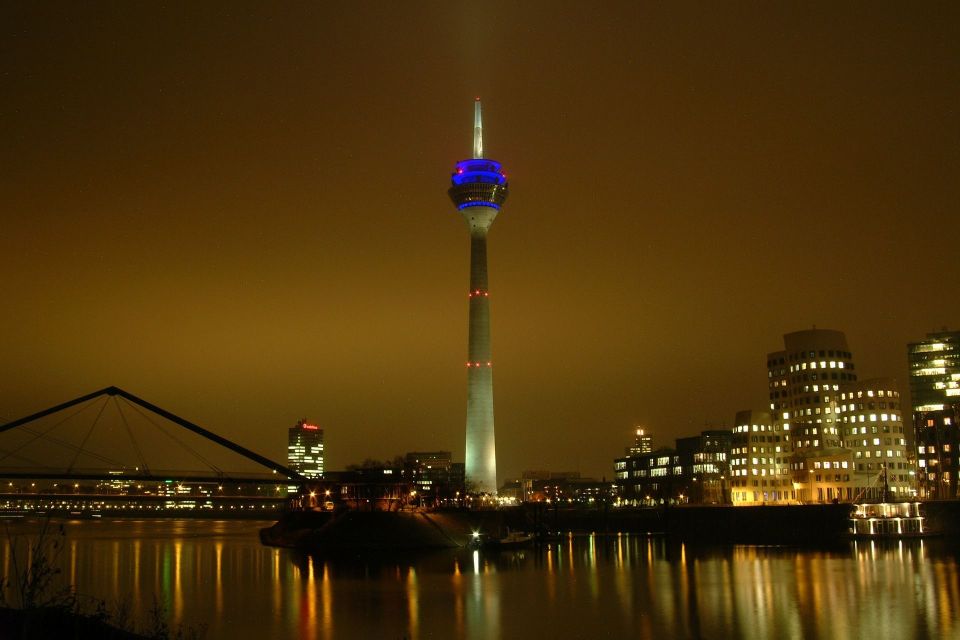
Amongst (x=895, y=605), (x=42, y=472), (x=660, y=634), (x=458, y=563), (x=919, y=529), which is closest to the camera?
(x=660, y=634)

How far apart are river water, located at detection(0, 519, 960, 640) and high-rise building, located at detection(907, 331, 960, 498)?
123ft

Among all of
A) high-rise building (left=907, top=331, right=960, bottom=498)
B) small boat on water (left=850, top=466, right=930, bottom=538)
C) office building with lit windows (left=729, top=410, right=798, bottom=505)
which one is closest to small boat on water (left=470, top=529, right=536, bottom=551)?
small boat on water (left=850, top=466, right=930, bottom=538)

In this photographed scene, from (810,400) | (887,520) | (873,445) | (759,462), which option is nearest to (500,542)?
(887,520)

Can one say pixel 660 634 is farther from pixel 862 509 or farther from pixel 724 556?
pixel 862 509

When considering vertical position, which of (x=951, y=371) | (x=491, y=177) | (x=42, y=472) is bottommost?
(x=42, y=472)

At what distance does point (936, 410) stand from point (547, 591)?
95.2 meters

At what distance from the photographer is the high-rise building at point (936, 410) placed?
414 ft

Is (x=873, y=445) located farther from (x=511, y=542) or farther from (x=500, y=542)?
(x=500, y=542)

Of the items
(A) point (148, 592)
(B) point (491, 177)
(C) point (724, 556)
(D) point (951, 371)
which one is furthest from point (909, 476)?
(A) point (148, 592)

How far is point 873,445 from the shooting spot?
123875 mm

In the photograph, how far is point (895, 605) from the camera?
165ft

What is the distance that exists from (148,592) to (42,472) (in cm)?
6787

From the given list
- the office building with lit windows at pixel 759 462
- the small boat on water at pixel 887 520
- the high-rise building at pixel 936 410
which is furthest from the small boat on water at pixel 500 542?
the high-rise building at pixel 936 410

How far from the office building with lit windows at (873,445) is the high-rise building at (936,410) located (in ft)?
13.2
